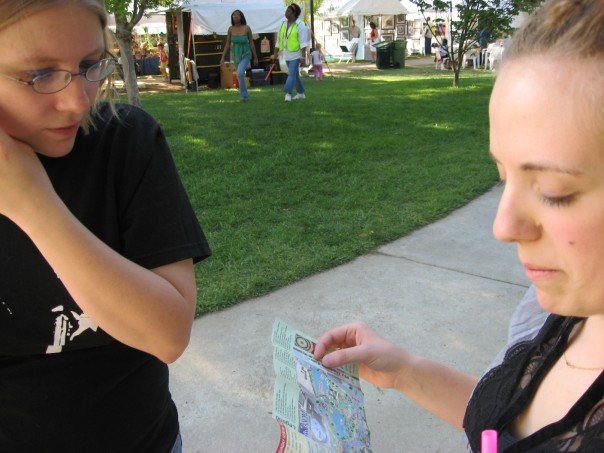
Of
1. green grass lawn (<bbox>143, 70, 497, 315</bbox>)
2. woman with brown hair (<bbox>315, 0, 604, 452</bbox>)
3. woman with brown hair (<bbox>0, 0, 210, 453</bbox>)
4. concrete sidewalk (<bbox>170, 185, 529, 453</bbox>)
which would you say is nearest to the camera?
woman with brown hair (<bbox>315, 0, 604, 452</bbox>)

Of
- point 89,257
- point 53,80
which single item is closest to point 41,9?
point 53,80

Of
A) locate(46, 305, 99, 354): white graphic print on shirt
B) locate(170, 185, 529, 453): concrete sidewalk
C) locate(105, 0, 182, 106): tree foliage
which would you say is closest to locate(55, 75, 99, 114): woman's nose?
locate(46, 305, 99, 354): white graphic print on shirt

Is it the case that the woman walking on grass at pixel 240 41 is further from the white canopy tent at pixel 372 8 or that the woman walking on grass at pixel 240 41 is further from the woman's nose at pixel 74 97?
the white canopy tent at pixel 372 8

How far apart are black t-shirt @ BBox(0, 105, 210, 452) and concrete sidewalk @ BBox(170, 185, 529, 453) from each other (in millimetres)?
1333

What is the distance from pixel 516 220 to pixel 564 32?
294mm

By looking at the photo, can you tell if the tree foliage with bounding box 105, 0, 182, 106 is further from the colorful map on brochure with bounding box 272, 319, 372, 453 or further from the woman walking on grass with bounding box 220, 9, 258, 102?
the colorful map on brochure with bounding box 272, 319, 372, 453

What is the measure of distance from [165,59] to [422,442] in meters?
20.5

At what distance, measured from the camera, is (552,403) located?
3.75ft

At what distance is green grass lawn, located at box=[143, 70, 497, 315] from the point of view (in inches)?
166

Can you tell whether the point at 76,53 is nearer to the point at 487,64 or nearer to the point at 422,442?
the point at 422,442

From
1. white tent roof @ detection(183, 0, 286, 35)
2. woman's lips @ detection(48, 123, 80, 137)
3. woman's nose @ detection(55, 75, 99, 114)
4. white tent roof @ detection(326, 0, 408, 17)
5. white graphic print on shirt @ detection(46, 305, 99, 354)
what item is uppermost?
white tent roof @ detection(326, 0, 408, 17)

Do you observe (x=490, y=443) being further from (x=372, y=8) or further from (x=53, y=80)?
(x=372, y=8)

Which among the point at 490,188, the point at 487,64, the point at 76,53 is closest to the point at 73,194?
the point at 76,53

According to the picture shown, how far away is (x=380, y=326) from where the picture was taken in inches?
132
